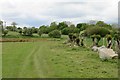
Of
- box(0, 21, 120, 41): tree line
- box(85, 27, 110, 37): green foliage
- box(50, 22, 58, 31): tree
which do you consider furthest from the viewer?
box(50, 22, 58, 31): tree

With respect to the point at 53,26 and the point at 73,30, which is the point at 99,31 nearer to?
the point at 73,30

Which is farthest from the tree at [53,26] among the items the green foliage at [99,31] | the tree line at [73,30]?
the green foliage at [99,31]

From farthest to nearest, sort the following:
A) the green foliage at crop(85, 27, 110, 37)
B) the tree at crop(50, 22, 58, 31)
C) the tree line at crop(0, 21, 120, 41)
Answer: the tree at crop(50, 22, 58, 31), the tree line at crop(0, 21, 120, 41), the green foliage at crop(85, 27, 110, 37)

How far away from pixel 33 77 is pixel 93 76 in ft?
7.68

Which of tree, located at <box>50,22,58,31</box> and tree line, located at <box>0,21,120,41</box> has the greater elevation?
tree, located at <box>50,22,58,31</box>

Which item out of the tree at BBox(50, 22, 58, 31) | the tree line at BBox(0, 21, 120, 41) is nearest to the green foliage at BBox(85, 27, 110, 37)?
the tree line at BBox(0, 21, 120, 41)

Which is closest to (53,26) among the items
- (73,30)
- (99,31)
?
(73,30)

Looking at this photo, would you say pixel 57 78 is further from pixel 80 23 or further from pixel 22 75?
pixel 80 23

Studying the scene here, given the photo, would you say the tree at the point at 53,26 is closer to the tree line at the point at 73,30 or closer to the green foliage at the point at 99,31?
the tree line at the point at 73,30

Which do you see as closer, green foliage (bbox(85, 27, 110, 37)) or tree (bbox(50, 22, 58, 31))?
green foliage (bbox(85, 27, 110, 37))

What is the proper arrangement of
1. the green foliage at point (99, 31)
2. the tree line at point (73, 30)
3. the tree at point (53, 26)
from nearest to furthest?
1. the green foliage at point (99, 31)
2. the tree line at point (73, 30)
3. the tree at point (53, 26)

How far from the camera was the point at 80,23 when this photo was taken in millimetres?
78938

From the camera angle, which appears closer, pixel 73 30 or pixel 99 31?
pixel 99 31

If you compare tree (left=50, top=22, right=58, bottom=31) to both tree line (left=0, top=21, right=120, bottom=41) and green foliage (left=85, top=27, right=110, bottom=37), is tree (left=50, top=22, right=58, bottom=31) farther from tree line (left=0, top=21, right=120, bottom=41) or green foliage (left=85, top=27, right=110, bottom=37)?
green foliage (left=85, top=27, right=110, bottom=37)
